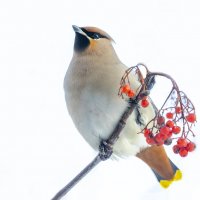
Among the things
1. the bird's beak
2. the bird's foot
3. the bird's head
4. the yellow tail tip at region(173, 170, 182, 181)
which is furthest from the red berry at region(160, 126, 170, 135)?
the yellow tail tip at region(173, 170, 182, 181)

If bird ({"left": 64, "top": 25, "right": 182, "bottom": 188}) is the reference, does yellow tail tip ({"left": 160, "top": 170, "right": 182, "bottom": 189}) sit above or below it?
below

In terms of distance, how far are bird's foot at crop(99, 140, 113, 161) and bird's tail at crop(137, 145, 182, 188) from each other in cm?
50

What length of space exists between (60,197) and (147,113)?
1426 millimetres

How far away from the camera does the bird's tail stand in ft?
12.8

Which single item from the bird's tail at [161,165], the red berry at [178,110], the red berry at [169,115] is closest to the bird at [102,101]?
the bird's tail at [161,165]

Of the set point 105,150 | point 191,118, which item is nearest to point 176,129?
point 191,118

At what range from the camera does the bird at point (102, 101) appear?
3.42 meters

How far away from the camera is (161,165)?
3.95 metres

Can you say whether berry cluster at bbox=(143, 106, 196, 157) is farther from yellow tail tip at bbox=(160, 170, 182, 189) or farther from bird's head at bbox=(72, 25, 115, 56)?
yellow tail tip at bbox=(160, 170, 182, 189)

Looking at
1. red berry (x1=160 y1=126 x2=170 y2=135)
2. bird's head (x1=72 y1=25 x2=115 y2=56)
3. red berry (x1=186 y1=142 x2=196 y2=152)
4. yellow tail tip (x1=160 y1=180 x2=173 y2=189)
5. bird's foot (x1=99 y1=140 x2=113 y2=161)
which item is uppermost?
red berry (x1=160 y1=126 x2=170 y2=135)

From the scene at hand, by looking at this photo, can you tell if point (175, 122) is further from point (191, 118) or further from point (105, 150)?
point (105, 150)

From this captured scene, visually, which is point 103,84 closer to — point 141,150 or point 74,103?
point 74,103

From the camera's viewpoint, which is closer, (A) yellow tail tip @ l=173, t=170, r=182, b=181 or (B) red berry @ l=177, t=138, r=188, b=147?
(B) red berry @ l=177, t=138, r=188, b=147

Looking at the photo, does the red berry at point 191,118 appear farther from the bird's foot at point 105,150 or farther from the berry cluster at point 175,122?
the bird's foot at point 105,150
